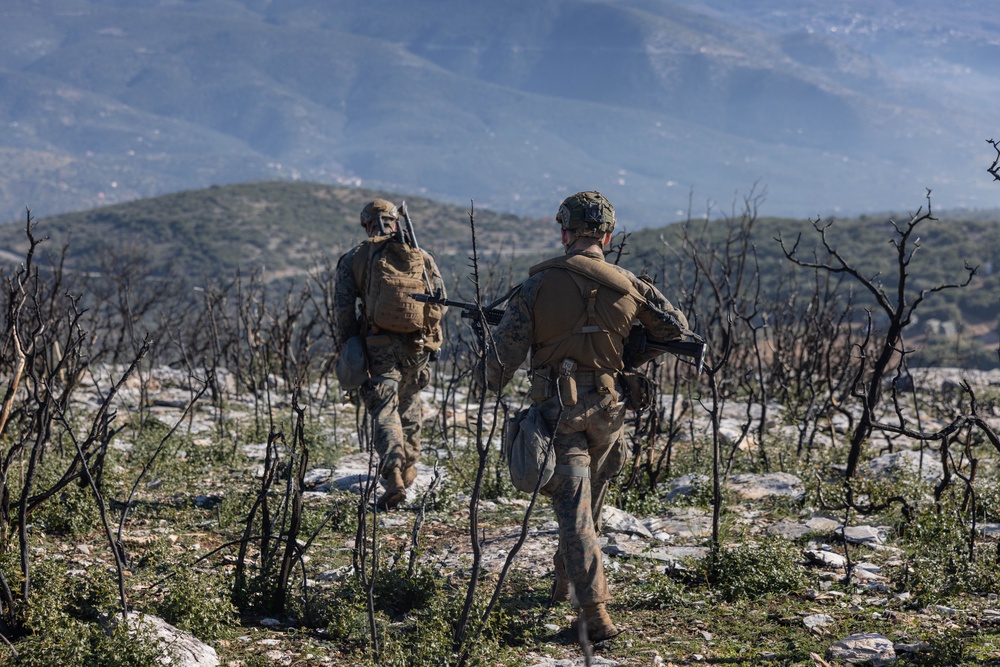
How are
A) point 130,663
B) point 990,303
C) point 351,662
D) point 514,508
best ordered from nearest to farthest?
1. point 130,663
2. point 351,662
3. point 514,508
4. point 990,303

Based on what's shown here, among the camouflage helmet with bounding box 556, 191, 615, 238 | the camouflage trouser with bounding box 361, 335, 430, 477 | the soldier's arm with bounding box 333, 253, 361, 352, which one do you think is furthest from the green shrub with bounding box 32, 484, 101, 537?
the camouflage helmet with bounding box 556, 191, 615, 238

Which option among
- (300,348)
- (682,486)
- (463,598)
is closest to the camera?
(463,598)

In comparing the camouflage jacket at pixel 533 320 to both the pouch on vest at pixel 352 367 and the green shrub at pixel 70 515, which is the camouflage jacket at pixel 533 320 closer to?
the pouch on vest at pixel 352 367

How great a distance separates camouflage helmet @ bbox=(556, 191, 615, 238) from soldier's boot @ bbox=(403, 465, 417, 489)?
241cm

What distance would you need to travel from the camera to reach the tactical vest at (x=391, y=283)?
18.5ft

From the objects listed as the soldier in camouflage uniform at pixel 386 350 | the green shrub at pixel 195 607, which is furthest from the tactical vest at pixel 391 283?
the green shrub at pixel 195 607

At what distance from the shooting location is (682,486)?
20.3 feet

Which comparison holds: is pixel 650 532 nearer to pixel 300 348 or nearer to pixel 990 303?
pixel 300 348

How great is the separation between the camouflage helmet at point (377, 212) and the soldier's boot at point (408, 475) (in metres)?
1.55

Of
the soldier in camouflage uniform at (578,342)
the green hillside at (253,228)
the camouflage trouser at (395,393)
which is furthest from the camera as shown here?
the green hillside at (253,228)

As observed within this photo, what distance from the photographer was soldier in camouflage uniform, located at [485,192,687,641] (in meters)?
3.91

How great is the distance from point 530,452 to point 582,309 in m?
0.64

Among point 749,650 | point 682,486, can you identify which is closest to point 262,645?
point 749,650

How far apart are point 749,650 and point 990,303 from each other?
55.5 metres
